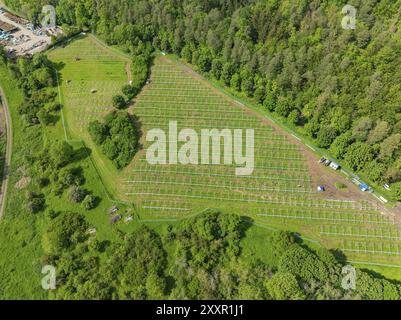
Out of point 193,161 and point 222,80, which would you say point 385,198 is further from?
point 222,80

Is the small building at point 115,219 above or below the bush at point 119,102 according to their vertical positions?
below

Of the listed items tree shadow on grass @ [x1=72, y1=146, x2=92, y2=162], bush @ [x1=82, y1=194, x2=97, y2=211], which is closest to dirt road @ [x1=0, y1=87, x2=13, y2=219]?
tree shadow on grass @ [x1=72, y1=146, x2=92, y2=162]

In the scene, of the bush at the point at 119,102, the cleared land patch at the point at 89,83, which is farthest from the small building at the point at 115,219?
the bush at the point at 119,102

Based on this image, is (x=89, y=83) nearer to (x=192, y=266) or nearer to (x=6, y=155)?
(x=6, y=155)

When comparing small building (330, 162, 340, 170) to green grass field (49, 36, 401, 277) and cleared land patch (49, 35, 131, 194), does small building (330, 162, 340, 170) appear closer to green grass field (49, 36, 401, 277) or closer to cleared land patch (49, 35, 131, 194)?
green grass field (49, 36, 401, 277)

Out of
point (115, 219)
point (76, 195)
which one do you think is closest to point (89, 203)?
point (76, 195)

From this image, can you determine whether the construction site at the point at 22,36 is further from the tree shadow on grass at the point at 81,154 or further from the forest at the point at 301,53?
the tree shadow on grass at the point at 81,154
